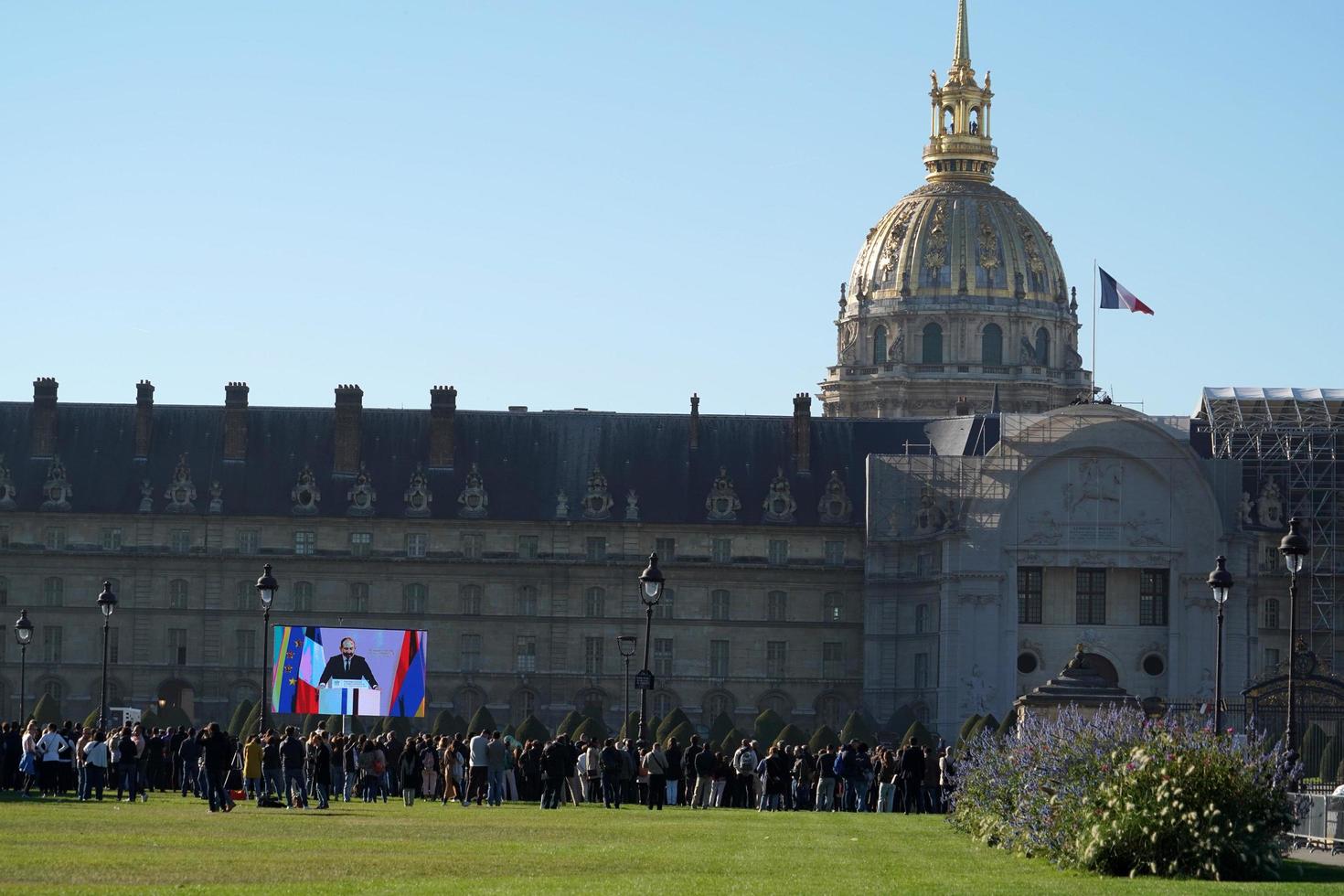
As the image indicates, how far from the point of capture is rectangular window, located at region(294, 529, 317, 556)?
10825 centimetres

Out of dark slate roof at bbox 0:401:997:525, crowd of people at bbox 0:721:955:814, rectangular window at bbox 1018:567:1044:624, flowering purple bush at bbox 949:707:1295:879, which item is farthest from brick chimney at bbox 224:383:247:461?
flowering purple bush at bbox 949:707:1295:879

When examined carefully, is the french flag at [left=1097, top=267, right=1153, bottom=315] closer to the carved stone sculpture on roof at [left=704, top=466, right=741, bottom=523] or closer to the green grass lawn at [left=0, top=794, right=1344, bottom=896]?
the carved stone sculpture on roof at [left=704, top=466, right=741, bottom=523]

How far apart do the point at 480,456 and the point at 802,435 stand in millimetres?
11742

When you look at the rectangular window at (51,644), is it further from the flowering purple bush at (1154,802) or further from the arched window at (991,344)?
the arched window at (991,344)

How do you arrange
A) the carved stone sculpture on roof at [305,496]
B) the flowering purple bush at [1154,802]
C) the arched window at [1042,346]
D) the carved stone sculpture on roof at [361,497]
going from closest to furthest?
the flowering purple bush at [1154,802] → the carved stone sculpture on roof at [305,496] → the carved stone sculpture on roof at [361,497] → the arched window at [1042,346]

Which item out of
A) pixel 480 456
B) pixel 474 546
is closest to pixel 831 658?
pixel 474 546

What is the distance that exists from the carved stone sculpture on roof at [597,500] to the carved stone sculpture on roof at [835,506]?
24.7 ft

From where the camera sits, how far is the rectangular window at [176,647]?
10775cm

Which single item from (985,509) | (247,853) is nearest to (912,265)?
(985,509)

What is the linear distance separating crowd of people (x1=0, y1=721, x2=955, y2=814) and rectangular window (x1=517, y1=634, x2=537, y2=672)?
45.2m

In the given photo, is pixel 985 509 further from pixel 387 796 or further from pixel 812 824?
pixel 812 824

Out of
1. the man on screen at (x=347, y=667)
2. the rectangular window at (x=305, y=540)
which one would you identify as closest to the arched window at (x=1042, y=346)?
the rectangular window at (x=305, y=540)

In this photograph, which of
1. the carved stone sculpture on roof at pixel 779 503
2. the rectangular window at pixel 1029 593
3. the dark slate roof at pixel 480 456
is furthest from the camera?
the carved stone sculpture on roof at pixel 779 503

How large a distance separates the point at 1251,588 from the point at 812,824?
5481 cm
